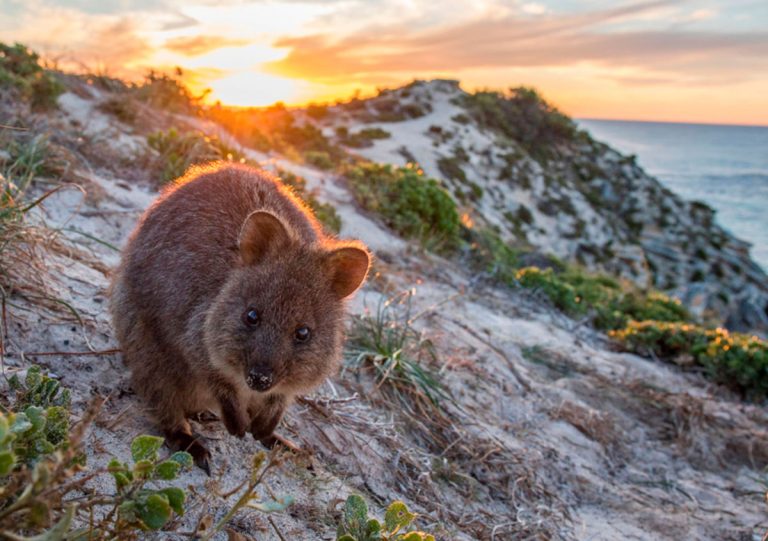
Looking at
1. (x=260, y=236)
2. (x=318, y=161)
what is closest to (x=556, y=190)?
(x=318, y=161)

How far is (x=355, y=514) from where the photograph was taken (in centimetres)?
242

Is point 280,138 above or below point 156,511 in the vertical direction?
above

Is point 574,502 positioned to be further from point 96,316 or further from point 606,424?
point 96,316

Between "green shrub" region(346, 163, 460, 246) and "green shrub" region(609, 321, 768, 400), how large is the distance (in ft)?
10.7

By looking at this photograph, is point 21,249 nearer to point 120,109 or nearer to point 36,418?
point 36,418

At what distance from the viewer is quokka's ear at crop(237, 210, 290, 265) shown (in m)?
3.12

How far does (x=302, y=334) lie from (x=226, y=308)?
360 millimetres

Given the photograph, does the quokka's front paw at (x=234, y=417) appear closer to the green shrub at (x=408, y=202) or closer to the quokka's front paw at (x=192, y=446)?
the quokka's front paw at (x=192, y=446)

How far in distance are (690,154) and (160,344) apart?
383 ft

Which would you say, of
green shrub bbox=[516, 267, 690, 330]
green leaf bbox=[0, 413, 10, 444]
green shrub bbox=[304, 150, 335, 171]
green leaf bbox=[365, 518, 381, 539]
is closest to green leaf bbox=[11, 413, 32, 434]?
green leaf bbox=[0, 413, 10, 444]

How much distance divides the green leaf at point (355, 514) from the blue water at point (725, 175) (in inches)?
1429

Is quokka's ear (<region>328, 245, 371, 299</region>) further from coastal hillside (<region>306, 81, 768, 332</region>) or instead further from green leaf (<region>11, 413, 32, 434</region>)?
coastal hillside (<region>306, 81, 768, 332</region>)

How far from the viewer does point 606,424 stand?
19.5 feet

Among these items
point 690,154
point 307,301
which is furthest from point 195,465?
point 690,154
